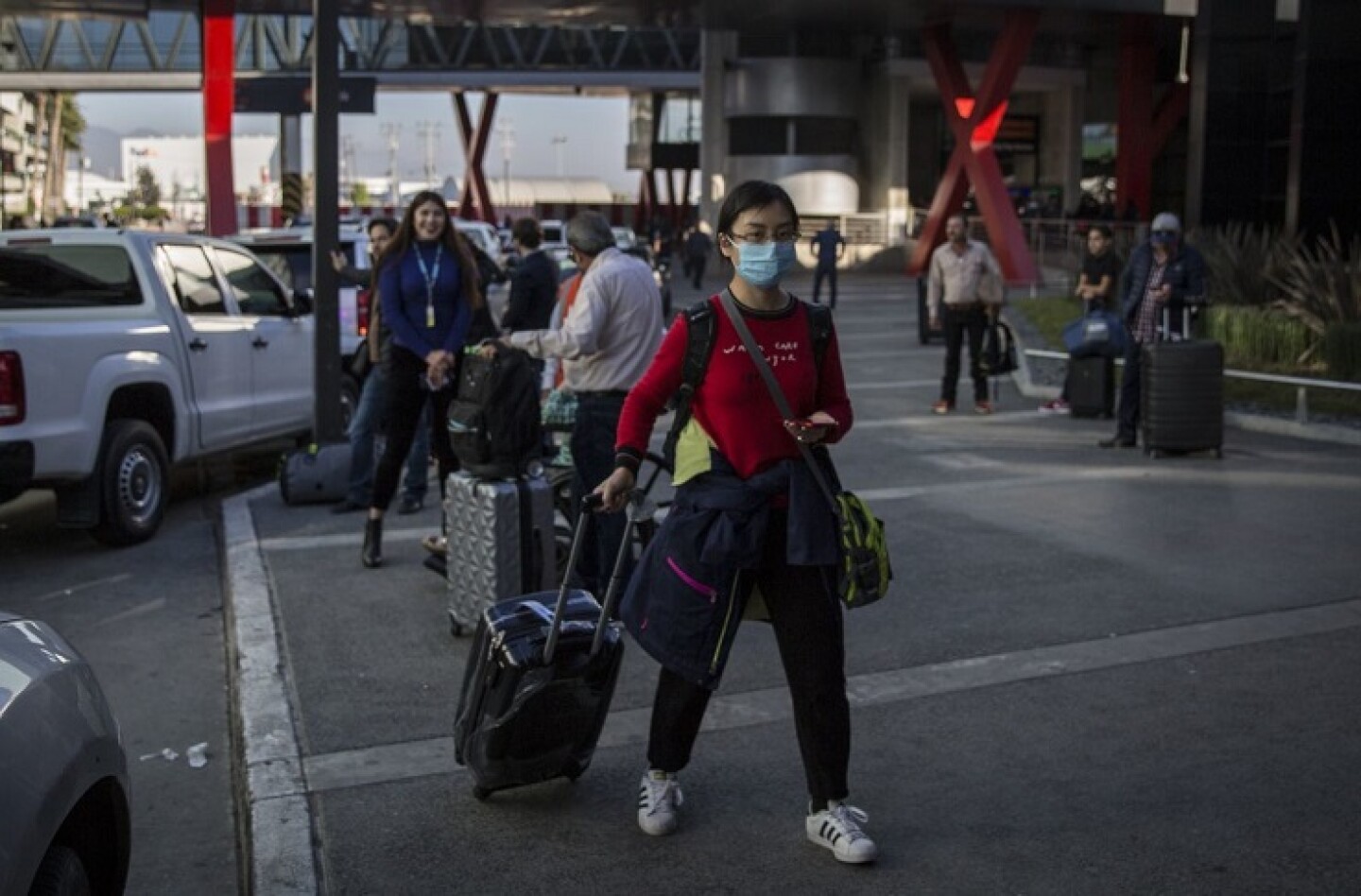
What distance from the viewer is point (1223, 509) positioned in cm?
1023

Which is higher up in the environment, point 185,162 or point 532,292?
point 185,162

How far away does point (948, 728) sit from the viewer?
6043mm

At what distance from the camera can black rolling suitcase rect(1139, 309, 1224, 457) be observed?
40.3 feet

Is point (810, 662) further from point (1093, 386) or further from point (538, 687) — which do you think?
point (1093, 386)

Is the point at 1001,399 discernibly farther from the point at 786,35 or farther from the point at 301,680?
the point at 786,35

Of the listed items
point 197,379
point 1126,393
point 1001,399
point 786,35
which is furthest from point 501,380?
point 786,35

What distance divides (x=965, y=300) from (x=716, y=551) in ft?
37.0

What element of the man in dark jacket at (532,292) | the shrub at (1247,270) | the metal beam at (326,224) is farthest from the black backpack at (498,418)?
the shrub at (1247,270)

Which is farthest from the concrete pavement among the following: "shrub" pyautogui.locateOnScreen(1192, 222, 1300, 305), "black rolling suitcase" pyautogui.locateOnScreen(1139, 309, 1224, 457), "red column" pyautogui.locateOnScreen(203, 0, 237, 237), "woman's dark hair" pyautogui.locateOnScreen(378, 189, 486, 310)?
"red column" pyautogui.locateOnScreen(203, 0, 237, 237)

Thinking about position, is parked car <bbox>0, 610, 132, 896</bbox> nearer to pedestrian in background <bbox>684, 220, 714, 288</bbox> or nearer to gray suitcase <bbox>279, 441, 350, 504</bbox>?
gray suitcase <bbox>279, 441, 350, 504</bbox>

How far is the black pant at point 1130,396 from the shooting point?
42.2 feet

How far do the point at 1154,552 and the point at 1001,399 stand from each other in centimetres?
817

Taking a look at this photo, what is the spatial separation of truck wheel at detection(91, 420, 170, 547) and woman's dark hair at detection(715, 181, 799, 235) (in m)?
6.31

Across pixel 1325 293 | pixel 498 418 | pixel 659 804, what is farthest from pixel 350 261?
pixel 659 804
